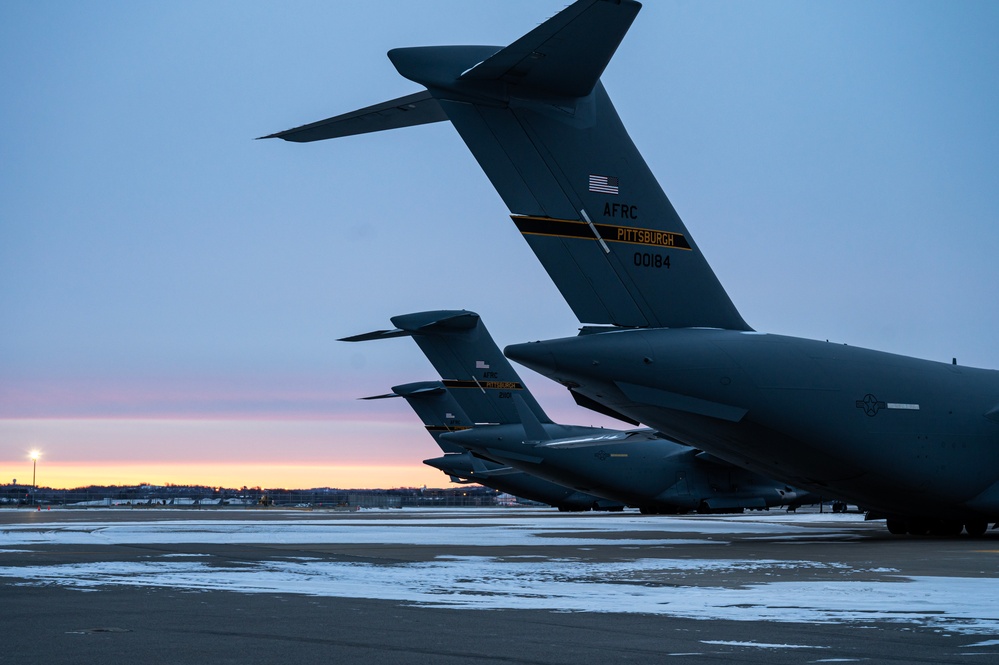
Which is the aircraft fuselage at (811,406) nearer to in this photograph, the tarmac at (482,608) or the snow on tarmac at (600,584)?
the tarmac at (482,608)

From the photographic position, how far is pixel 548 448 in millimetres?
35719

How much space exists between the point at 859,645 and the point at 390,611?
12.1ft

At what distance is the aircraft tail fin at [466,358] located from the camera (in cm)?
3744

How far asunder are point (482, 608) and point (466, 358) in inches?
1148

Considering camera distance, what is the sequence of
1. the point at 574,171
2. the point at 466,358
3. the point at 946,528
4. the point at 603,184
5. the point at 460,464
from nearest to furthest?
the point at 574,171
the point at 603,184
the point at 946,528
the point at 466,358
the point at 460,464

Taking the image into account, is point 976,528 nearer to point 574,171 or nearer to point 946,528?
point 946,528

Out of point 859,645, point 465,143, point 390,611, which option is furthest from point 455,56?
point 859,645

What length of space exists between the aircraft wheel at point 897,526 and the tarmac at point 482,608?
8055mm

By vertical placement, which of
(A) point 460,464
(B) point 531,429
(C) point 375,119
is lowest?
(A) point 460,464

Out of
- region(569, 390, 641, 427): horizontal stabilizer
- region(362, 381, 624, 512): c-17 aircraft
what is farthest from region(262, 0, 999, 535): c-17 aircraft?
region(362, 381, 624, 512): c-17 aircraft

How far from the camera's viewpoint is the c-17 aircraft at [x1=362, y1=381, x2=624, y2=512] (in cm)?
4591

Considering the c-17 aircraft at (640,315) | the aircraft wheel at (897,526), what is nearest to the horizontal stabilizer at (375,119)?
the c-17 aircraft at (640,315)

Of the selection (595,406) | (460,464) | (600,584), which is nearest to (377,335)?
(460,464)

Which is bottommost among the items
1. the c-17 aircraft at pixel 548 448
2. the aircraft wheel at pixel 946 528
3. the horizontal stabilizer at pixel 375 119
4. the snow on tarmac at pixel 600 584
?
the aircraft wheel at pixel 946 528
